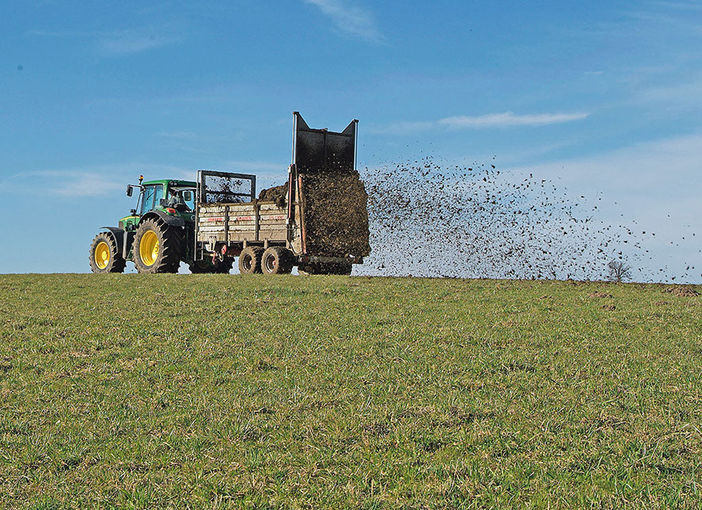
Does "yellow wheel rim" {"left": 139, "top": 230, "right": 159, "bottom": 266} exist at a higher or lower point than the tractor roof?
lower

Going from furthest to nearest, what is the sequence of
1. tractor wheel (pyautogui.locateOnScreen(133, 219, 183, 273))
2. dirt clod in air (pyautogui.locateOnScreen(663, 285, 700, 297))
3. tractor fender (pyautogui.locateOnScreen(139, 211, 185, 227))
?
1. tractor fender (pyautogui.locateOnScreen(139, 211, 185, 227))
2. tractor wheel (pyautogui.locateOnScreen(133, 219, 183, 273))
3. dirt clod in air (pyautogui.locateOnScreen(663, 285, 700, 297))

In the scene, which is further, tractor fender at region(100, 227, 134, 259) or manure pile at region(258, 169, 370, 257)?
tractor fender at region(100, 227, 134, 259)

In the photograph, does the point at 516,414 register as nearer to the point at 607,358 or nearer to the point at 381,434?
the point at 381,434

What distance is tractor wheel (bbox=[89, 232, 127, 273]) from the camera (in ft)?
90.9

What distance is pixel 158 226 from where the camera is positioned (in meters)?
24.6

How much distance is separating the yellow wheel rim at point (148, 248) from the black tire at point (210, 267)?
→ 54.8 inches

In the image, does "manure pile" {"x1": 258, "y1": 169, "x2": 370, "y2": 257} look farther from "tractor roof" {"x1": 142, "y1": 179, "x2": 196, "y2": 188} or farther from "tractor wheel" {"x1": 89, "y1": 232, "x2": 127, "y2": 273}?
"tractor wheel" {"x1": 89, "y1": 232, "x2": 127, "y2": 273}

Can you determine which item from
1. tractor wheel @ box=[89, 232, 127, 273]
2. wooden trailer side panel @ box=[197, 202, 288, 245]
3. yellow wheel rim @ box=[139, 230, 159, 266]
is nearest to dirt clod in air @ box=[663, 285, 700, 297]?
wooden trailer side panel @ box=[197, 202, 288, 245]

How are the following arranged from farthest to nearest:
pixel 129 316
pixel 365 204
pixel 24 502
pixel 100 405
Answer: pixel 365 204
pixel 129 316
pixel 100 405
pixel 24 502

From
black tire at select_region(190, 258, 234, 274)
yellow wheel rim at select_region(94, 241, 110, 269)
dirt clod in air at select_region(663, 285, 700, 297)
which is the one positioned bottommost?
dirt clod in air at select_region(663, 285, 700, 297)

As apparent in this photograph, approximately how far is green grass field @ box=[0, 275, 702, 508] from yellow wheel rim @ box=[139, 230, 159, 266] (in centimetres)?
1130

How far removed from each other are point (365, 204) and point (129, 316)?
34.1ft

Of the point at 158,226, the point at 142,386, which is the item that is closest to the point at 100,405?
the point at 142,386

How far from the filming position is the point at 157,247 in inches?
1001
